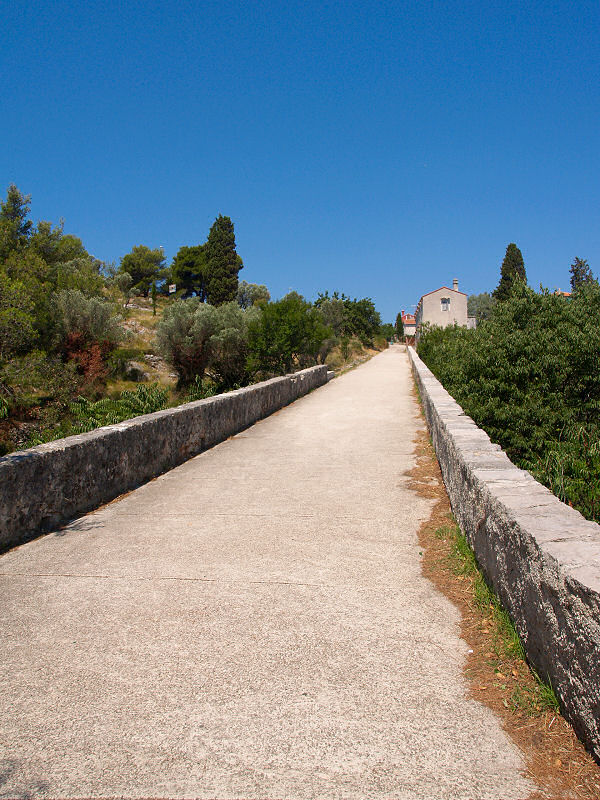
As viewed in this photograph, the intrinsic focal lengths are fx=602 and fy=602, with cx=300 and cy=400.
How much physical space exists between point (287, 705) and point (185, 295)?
235 ft

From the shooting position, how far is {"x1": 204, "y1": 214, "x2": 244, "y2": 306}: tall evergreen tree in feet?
170

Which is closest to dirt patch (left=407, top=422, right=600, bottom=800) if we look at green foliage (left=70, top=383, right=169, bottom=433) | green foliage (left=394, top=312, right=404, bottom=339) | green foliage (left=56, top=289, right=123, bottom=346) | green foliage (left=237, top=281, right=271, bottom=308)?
green foliage (left=70, top=383, right=169, bottom=433)

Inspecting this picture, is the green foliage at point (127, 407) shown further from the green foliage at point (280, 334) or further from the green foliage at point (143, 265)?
the green foliage at point (143, 265)

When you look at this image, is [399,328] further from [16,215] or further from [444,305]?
[16,215]

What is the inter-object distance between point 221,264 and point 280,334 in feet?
115

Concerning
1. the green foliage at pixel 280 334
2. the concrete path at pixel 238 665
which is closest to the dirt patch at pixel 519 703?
the concrete path at pixel 238 665

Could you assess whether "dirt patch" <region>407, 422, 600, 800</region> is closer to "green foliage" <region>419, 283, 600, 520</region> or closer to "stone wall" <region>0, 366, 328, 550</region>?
"stone wall" <region>0, 366, 328, 550</region>

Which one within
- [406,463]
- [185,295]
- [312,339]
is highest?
[185,295]

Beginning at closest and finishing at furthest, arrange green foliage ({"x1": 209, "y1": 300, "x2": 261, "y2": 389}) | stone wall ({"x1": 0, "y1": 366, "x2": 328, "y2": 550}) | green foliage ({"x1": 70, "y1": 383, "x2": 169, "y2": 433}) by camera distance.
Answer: stone wall ({"x1": 0, "y1": 366, "x2": 328, "y2": 550})
green foliage ({"x1": 70, "y1": 383, "x2": 169, "y2": 433})
green foliage ({"x1": 209, "y1": 300, "x2": 261, "y2": 389})

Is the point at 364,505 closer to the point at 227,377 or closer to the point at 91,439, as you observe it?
the point at 91,439

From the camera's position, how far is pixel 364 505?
6020 millimetres

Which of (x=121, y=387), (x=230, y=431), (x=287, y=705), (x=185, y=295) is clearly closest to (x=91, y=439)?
(x=287, y=705)

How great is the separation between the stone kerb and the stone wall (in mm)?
3507

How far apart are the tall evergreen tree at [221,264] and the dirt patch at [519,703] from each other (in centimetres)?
4908
